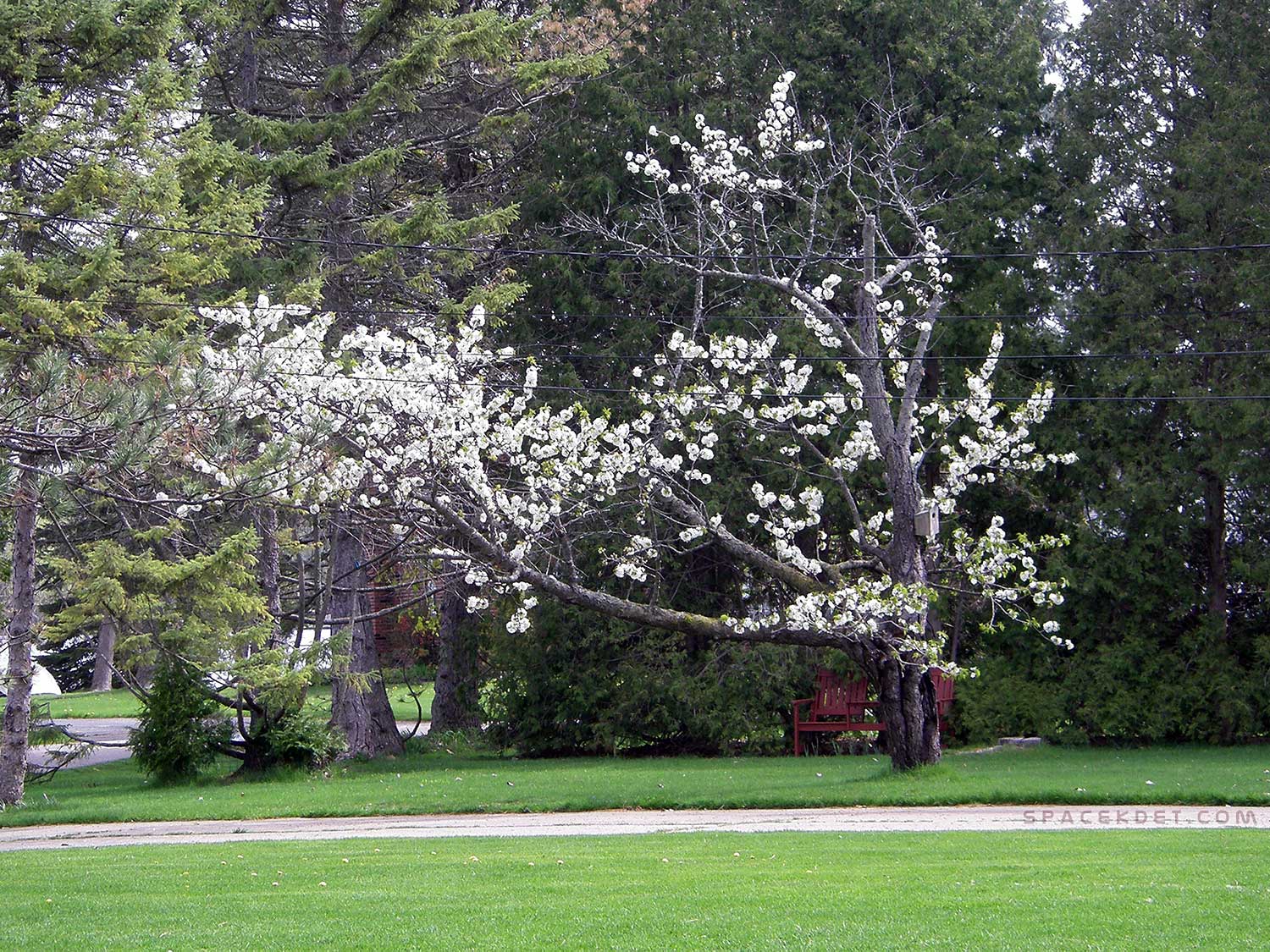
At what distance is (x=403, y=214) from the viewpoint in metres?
20.6

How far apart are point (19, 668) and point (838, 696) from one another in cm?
1096

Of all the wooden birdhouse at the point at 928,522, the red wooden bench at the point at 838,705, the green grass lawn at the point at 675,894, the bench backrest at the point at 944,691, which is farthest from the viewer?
the bench backrest at the point at 944,691

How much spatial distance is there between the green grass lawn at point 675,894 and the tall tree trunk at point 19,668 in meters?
5.12

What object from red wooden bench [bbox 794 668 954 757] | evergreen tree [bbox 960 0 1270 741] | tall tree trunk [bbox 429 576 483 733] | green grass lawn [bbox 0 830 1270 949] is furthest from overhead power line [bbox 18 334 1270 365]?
green grass lawn [bbox 0 830 1270 949]

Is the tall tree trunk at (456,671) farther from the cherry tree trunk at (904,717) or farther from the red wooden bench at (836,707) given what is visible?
the cherry tree trunk at (904,717)

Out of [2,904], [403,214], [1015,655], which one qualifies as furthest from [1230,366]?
[2,904]

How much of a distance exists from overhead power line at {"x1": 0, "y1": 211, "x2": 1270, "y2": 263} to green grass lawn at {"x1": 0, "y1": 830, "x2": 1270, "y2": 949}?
717cm

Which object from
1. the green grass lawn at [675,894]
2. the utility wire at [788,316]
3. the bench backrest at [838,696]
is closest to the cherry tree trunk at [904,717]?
the green grass lawn at [675,894]

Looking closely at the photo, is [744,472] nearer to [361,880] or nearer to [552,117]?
[552,117]

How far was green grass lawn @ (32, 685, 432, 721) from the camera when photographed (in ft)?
101

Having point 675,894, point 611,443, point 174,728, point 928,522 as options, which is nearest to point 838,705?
point 928,522

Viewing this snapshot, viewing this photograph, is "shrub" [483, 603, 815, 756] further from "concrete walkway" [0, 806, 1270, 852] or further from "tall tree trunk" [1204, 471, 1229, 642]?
"concrete walkway" [0, 806, 1270, 852]

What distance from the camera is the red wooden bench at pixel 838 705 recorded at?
19.3 m

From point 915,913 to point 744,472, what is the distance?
1337 centimetres
